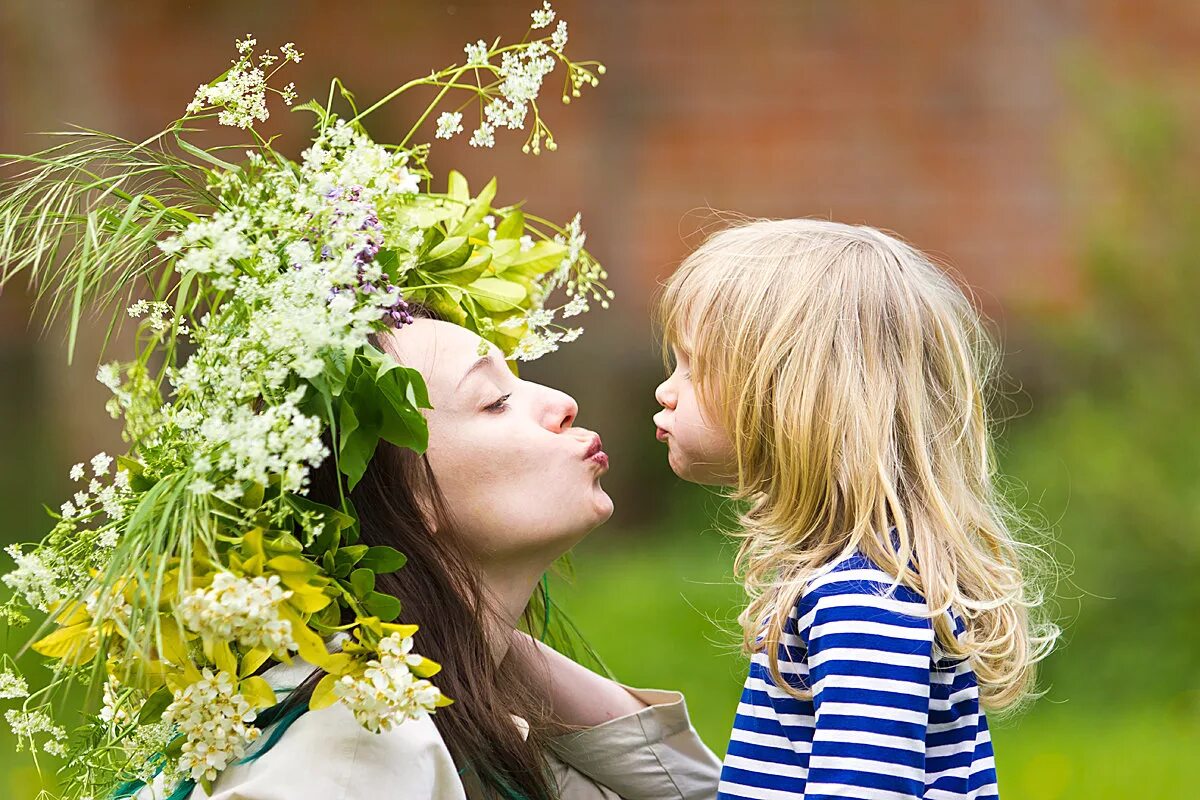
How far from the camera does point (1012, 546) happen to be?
252 cm

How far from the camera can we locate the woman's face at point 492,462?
2.39 metres

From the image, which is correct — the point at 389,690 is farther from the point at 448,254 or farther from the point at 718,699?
the point at 718,699

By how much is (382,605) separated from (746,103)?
6.94m

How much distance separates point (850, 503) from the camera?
7.77 feet

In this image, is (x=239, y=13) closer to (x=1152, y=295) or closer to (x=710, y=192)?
(x=710, y=192)

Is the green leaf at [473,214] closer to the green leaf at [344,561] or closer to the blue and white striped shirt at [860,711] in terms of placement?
the green leaf at [344,561]

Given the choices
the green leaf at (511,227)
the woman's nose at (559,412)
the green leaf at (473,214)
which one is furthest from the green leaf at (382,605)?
the green leaf at (511,227)

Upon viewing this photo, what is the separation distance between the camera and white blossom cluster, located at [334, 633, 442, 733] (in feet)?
6.23

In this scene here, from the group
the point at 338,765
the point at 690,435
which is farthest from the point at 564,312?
the point at 338,765

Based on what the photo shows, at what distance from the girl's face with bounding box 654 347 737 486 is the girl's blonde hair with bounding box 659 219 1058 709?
0.10 ft

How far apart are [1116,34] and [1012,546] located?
692 cm

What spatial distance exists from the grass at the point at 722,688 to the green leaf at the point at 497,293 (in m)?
1.64

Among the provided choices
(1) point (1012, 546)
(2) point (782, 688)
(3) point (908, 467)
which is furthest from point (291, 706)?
(1) point (1012, 546)

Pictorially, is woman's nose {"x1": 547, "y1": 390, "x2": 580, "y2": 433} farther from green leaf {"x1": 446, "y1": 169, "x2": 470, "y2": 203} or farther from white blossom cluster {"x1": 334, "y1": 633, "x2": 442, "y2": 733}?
white blossom cluster {"x1": 334, "y1": 633, "x2": 442, "y2": 733}
